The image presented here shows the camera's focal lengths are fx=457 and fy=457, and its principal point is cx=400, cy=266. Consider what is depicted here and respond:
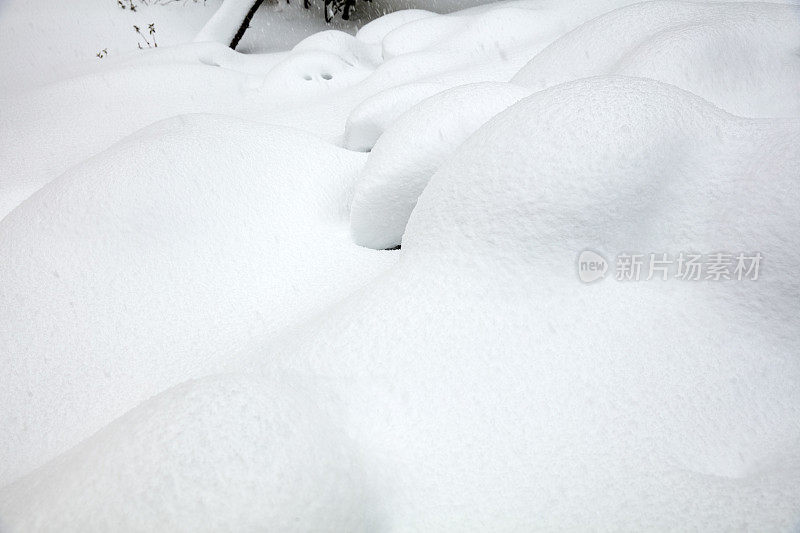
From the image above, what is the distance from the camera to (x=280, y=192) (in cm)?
202

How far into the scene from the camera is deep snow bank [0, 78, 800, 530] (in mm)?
848

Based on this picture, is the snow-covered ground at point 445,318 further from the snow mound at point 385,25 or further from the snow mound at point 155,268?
the snow mound at point 385,25

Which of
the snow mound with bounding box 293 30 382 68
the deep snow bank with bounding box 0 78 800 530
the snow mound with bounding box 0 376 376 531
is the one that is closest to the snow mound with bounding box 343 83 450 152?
the deep snow bank with bounding box 0 78 800 530

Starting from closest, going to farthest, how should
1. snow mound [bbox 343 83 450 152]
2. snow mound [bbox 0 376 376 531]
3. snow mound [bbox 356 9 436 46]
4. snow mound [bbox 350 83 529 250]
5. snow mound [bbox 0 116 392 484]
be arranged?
snow mound [bbox 0 376 376 531] < snow mound [bbox 0 116 392 484] < snow mound [bbox 350 83 529 250] < snow mound [bbox 343 83 450 152] < snow mound [bbox 356 9 436 46]

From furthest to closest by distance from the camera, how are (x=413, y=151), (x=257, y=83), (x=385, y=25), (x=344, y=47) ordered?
1. (x=385, y=25)
2. (x=344, y=47)
3. (x=257, y=83)
4. (x=413, y=151)

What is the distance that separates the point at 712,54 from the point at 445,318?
5.02 feet

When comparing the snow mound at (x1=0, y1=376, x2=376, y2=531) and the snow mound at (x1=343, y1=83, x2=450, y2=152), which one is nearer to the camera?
the snow mound at (x1=0, y1=376, x2=376, y2=531)

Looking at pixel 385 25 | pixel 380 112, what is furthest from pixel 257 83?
pixel 380 112

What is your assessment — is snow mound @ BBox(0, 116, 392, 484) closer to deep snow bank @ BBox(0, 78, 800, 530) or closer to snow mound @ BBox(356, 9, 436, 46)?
deep snow bank @ BBox(0, 78, 800, 530)

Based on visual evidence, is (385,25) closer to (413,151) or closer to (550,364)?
(413,151)

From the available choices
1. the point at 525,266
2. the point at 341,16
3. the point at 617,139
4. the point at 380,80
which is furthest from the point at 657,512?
the point at 341,16

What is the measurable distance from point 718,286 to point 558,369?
0.48 meters

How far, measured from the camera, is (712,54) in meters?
1.73

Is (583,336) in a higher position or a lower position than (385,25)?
lower
